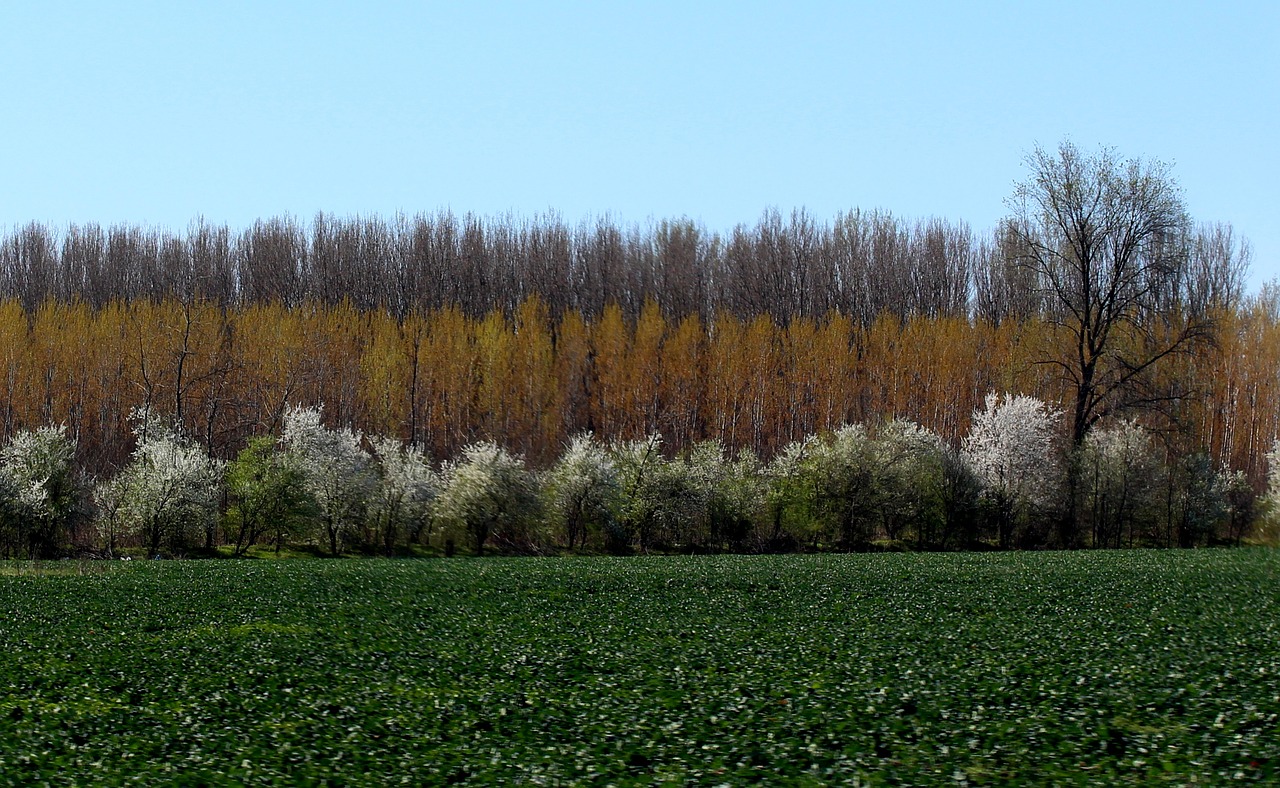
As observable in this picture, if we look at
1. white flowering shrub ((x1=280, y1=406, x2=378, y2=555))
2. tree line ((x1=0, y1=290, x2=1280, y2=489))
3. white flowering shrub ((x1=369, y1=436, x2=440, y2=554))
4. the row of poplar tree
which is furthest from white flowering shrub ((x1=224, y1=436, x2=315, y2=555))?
tree line ((x1=0, y1=290, x2=1280, y2=489))

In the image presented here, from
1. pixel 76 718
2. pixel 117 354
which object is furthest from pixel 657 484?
pixel 117 354

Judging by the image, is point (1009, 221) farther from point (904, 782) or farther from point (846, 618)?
point (904, 782)

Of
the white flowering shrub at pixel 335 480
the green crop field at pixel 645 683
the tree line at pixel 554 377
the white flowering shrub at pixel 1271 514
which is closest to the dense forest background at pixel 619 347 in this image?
the tree line at pixel 554 377

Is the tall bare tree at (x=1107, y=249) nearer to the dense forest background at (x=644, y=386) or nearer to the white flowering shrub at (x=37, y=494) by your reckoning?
the dense forest background at (x=644, y=386)

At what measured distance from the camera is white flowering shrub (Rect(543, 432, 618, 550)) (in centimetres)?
4616

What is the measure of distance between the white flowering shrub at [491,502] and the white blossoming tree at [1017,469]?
62.3ft

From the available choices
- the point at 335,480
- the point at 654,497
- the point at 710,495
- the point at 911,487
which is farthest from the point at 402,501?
the point at 911,487

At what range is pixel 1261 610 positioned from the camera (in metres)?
19.8

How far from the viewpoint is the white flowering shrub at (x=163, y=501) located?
41.5m

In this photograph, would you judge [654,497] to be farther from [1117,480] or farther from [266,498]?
[1117,480]

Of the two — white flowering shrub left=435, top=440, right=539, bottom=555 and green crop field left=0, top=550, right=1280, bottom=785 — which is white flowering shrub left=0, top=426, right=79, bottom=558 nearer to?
white flowering shrub left=435, top=440, right=539, bottom=555

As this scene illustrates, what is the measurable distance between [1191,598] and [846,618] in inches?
281

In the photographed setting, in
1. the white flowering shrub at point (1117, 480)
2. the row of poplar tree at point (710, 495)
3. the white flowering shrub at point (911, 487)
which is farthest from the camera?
the white flowering shrub at point (1117, 480)

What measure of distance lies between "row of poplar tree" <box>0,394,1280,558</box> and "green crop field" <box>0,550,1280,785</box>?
1960cm
